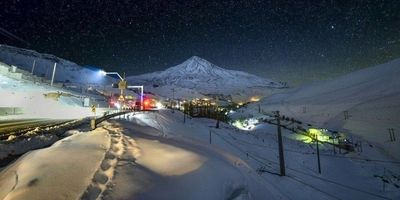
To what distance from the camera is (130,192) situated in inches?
223

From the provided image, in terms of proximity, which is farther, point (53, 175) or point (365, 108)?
point (365, 108)

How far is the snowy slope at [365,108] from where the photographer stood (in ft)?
187

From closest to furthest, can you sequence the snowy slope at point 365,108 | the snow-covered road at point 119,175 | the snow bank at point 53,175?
the snow bank at point 53,175, the snow-covered road at point 119,175, the snowy slope at point 365,108

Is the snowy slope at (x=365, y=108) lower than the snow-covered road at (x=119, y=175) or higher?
higher

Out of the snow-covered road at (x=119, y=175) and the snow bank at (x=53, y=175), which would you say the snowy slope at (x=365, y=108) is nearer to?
the snow-covered road at (x=119, y=175)

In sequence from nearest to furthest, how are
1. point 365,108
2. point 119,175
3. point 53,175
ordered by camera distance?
point 53,175
point 119,175
point 365,108

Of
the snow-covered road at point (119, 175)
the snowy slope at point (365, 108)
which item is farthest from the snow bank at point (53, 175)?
the snowy slope at point (365, 108)

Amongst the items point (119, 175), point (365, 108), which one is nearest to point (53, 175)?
point (119, 175)

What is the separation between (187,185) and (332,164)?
39.5 metres

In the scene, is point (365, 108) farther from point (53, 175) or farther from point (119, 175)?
point (53, 175)

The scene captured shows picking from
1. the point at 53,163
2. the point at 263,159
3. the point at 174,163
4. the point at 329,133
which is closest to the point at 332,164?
the point at 263,159

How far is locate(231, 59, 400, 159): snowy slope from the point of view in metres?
56.9

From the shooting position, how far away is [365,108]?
71125mm

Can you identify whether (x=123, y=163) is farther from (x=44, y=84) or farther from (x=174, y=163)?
(x=44, y=84)
